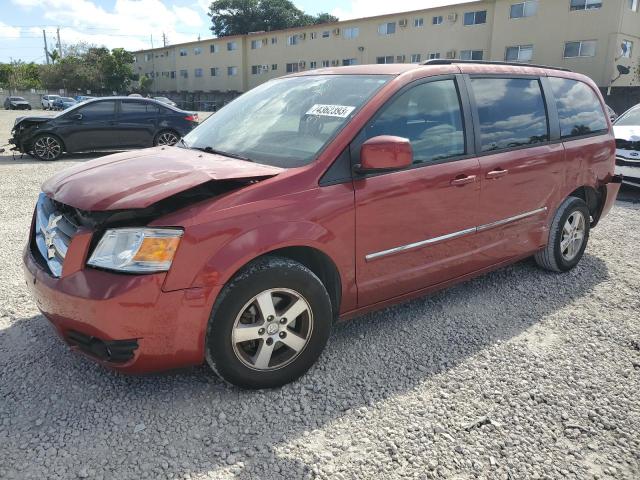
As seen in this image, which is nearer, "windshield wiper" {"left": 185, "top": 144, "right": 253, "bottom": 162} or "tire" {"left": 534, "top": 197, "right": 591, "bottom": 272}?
"windshield wiper" {"left": 185, "top": 144, "right": 253, "bottom": 162}

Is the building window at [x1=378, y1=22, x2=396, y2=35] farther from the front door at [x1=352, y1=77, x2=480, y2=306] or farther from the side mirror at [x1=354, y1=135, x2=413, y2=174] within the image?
the side mirror at [x1=354, y1=135, x2=413, y2=174]

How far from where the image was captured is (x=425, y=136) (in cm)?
332

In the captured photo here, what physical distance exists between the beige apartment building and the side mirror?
31272mm

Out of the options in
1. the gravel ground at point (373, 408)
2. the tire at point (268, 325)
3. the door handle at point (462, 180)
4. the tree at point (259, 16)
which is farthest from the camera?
the tree at point (259, 16)

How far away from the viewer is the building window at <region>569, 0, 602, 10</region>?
28.6m

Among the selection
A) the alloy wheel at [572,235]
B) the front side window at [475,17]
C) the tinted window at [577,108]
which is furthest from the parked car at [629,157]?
the front side window at [475,17]

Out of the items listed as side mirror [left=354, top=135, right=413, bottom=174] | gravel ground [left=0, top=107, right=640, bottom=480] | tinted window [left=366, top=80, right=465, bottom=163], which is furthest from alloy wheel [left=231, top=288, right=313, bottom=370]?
tinted window [left=366, top=80, right=465, bottom=163]

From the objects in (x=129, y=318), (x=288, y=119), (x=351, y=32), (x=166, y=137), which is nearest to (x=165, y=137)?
(x=166, y=137)

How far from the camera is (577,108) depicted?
4.56m

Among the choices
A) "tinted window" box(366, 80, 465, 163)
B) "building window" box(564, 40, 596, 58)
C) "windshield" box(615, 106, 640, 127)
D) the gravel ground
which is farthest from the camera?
"building window" box(564, 40, 596, 58)

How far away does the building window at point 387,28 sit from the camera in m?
39.2

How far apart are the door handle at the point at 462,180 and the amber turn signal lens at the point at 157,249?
6.31 ft

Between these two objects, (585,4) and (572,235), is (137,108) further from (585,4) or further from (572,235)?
(585,4)

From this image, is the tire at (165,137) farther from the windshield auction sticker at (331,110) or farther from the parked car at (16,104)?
the parked car at (16,104)
